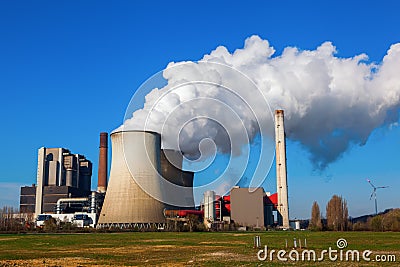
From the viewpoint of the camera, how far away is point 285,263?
1795cm

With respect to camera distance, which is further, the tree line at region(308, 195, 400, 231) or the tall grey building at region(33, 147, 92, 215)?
the tall grey building at region(33, 147, 92, 215)

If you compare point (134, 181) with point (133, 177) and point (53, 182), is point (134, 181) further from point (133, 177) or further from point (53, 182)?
point (53, 182)

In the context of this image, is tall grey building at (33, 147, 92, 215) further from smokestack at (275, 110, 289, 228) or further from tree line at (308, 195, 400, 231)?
tree line at (308, 195, 400, 231)

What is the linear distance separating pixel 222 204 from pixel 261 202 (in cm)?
873

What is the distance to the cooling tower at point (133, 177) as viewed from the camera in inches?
2083

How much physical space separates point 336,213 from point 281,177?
1193 centimetres

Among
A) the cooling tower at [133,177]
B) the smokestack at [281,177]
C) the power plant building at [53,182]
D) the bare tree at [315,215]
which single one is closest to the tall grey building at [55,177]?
the power plant building at [53,182]

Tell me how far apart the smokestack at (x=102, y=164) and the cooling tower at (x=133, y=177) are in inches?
1268

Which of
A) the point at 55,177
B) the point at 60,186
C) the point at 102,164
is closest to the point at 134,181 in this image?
the point at 102,164

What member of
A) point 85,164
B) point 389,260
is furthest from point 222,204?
point 389,260

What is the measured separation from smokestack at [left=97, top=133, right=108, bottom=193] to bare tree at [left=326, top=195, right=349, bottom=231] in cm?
4185

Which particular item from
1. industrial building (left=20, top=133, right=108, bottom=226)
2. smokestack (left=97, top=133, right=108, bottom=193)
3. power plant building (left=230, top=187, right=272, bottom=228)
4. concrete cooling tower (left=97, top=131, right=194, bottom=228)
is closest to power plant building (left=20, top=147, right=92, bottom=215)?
industrial building (left=20, top=133, right=108, bottom=226)

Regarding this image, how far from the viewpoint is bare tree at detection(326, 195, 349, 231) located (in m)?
76.1

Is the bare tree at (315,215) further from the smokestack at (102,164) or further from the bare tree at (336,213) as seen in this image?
the smokestack at (102,164)
